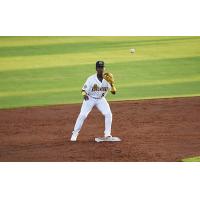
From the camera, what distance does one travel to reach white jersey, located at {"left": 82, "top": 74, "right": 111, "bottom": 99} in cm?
1128

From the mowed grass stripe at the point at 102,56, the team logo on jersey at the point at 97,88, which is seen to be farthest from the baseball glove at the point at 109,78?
the mowed grass stripe at the point at 102,56

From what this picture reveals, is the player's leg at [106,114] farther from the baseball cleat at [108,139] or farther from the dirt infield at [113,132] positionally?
the dirt infield at [113,132]

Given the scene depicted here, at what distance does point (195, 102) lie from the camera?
13.3m

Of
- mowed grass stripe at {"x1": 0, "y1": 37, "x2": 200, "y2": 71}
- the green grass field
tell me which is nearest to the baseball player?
the green grass field

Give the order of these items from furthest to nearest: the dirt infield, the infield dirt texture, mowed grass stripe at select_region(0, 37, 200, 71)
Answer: mowed grass stripe at select_region(0, 37, 200, 71) < the infield dirt texture < the dirt infield

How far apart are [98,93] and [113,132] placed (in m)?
1.00

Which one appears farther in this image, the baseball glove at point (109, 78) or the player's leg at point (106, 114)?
the player's leg at point (106, 114)

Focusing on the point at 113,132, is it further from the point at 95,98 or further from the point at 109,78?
the point at 109,78

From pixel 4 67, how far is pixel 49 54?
1349 millimetres

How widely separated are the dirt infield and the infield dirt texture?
2 centimetres

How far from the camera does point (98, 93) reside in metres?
11.4

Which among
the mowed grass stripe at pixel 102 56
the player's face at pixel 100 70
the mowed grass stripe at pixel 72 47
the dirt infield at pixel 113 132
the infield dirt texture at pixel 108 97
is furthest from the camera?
the mowed grass stripe at pixel 102 56

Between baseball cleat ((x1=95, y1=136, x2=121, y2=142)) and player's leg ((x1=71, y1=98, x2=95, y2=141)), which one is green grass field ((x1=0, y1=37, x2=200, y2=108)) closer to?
player's leg ((x1=71, y1=98, x2=95, y2=141))

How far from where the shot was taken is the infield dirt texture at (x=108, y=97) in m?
11.4
